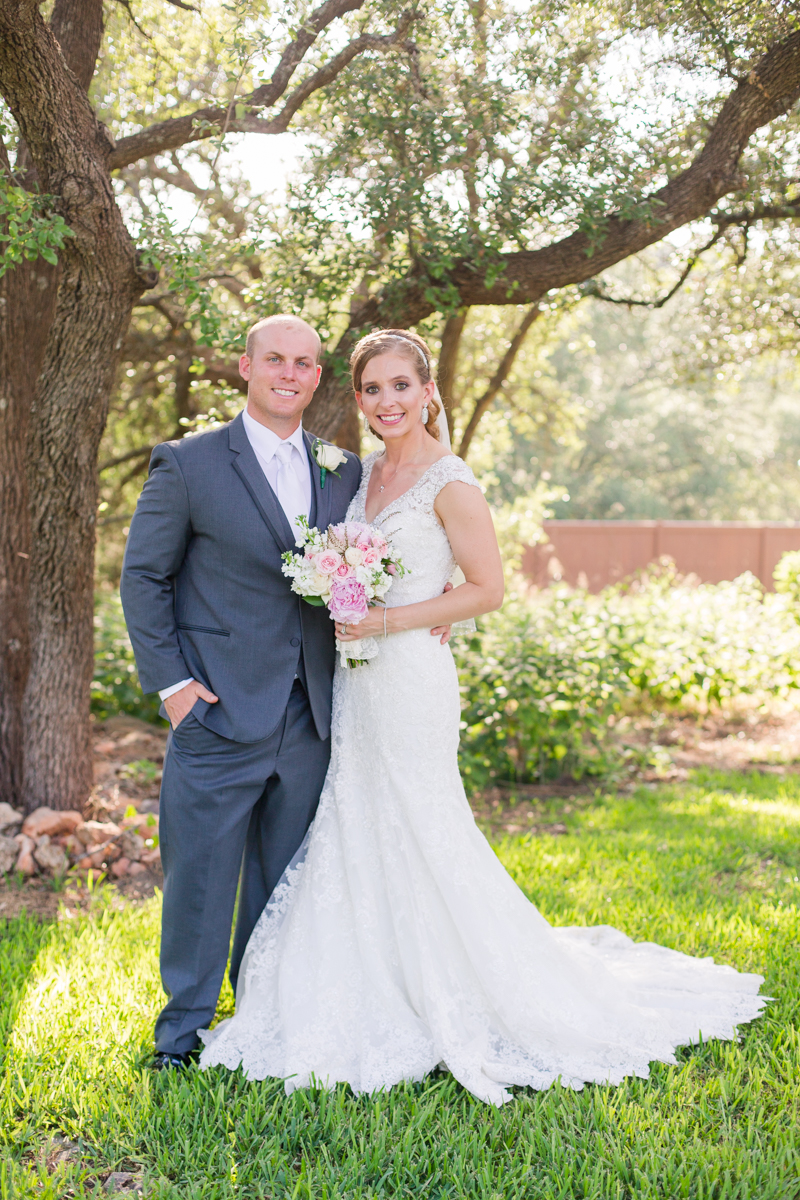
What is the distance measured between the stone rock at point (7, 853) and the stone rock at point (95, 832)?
1.02 feet

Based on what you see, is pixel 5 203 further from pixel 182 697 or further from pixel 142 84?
pixel 142 84

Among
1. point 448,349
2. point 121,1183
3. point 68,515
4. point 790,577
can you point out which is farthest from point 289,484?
point 790,577

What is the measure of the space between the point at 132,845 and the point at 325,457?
2617 mm

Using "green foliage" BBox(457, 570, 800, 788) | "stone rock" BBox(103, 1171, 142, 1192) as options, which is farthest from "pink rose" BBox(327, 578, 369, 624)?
"green foliage" BBox(457, 570, 800, 788)

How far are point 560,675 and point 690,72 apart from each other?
356 centimetres

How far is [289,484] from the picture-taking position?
120 inches

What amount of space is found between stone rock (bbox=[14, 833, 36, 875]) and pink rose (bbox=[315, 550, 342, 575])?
2.64 m

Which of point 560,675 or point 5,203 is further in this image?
point 560,675

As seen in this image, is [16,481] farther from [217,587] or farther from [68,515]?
[217,587]

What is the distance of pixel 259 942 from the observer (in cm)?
306

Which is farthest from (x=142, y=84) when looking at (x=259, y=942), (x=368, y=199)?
(x=259, y=942)

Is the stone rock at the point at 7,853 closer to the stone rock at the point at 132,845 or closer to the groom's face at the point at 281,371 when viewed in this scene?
the stone rock at the point at 132,845

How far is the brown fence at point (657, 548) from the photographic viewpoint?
1667 centimetres

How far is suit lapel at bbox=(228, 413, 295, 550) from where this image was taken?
9.53 feet
